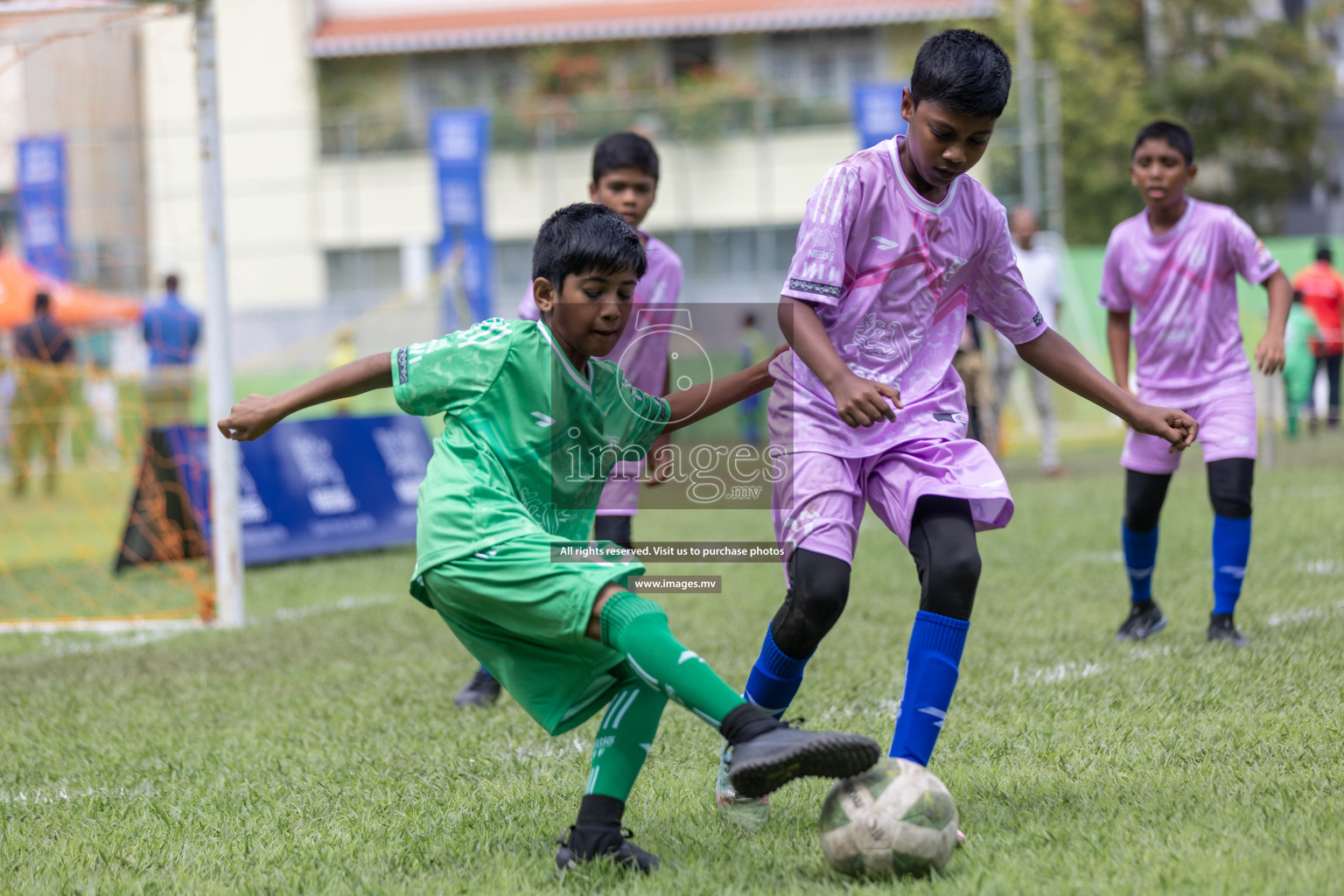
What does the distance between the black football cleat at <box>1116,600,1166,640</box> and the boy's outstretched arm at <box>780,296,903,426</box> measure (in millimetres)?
2773

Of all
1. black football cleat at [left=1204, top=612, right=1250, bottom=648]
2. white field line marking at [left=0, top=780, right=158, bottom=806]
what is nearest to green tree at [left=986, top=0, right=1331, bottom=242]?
black football cleat at [left=1204, top=612, right=1250, bottom=648]

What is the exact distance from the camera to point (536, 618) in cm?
288

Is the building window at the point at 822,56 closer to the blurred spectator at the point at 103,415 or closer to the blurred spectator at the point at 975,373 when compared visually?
the blurred spectator at the point at 975,373

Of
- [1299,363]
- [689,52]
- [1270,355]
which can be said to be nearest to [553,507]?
[1270,355]

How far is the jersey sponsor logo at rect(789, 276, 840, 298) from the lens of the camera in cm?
327

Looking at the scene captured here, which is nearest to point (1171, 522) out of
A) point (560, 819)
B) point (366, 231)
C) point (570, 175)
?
point (560, 819)

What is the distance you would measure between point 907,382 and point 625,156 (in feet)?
6.11

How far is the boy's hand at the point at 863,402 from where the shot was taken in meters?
2.98

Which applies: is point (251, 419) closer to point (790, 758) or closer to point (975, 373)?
point (790, 758)

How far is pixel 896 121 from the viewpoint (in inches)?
703

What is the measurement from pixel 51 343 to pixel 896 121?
417 inches

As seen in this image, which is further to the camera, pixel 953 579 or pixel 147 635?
pixel 147 635

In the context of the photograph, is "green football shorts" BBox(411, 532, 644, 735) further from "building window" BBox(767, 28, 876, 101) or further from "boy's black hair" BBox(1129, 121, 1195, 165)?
"building window" BBox(767, 28, 876, 101)

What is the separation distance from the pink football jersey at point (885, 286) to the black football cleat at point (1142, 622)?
2451 mm
